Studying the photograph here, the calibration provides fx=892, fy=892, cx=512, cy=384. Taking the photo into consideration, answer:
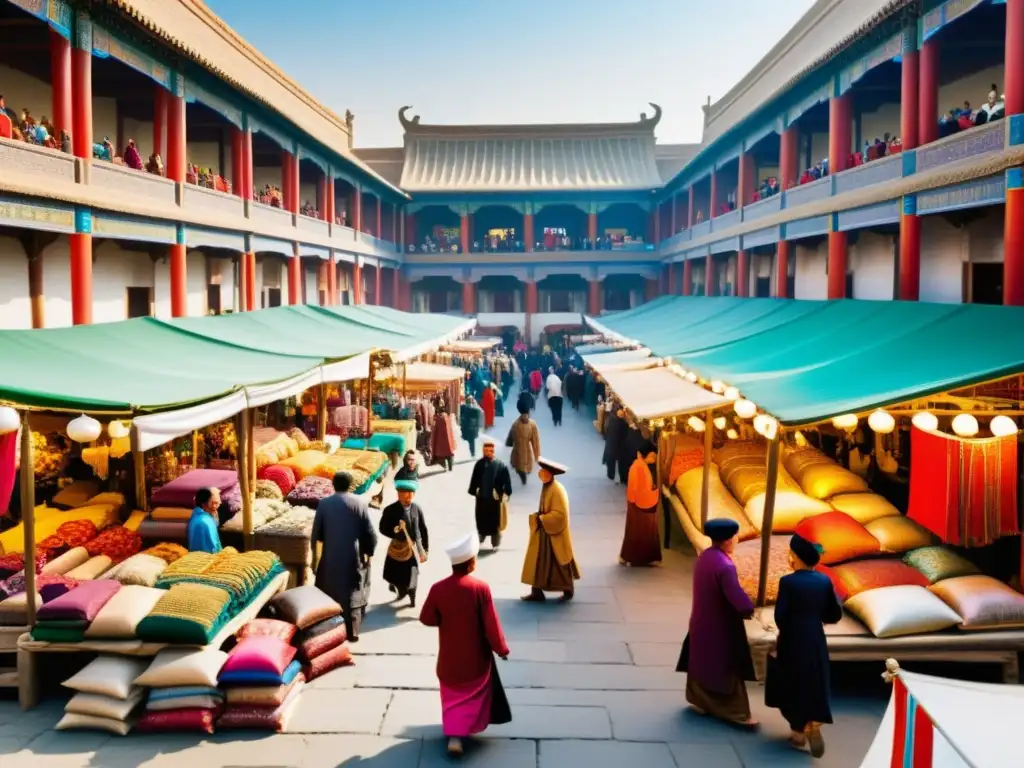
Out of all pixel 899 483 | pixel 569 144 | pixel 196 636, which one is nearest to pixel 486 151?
pixel 569 144

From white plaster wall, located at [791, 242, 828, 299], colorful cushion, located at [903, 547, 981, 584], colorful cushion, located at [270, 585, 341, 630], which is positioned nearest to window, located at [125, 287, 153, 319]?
colorful cushion, located at [270, 585, 341, 630]

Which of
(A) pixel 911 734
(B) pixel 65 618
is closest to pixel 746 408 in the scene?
(A) pixel 911 734

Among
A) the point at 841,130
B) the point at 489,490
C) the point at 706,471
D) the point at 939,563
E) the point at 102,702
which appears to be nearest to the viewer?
the point at 102,702

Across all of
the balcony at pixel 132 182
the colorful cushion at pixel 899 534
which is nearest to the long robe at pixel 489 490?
the colorful cushion at pixel 899 534

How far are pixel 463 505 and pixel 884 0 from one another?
44.5 feet

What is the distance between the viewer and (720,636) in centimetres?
660

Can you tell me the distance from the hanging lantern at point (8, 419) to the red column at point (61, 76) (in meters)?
6.16

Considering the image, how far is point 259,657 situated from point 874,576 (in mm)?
5153

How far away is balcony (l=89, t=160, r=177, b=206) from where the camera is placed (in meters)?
12.5

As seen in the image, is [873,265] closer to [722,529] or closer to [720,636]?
[722,529]

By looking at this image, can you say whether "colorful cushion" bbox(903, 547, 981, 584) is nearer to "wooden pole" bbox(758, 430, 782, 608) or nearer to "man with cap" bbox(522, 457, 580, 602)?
"wooden pole" bbox(758, 430, 782, 608)

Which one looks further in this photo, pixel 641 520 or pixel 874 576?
pixel 641 520

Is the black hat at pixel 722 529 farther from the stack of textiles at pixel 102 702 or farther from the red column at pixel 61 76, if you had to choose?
the red column at pixel 61 76

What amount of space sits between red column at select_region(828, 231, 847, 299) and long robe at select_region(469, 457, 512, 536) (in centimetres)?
788
